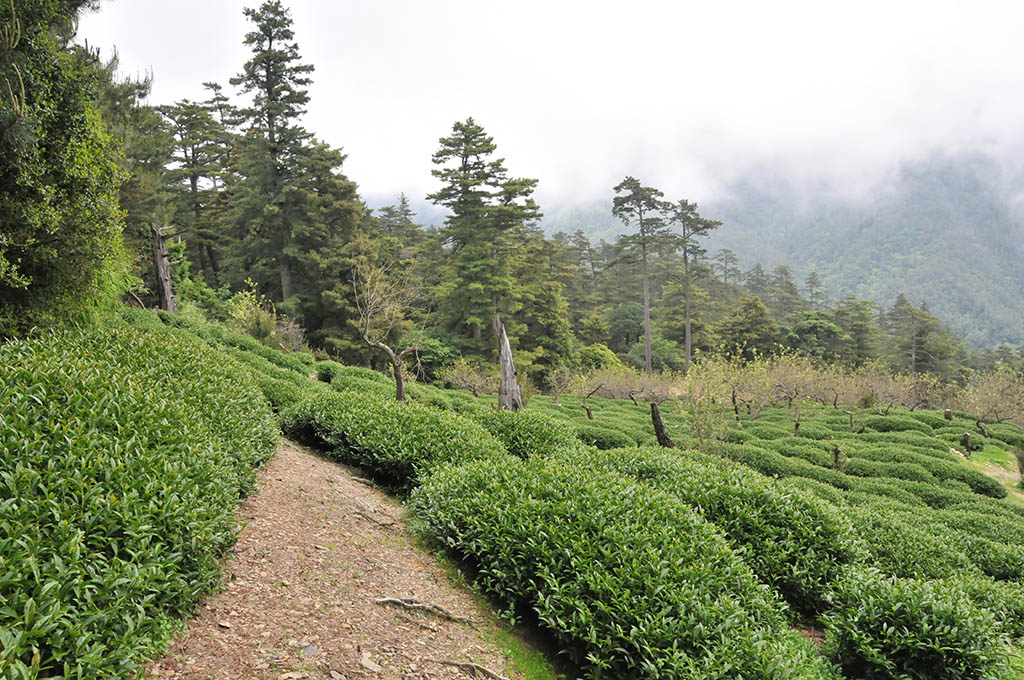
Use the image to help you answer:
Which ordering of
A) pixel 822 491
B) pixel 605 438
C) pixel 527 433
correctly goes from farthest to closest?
pixel 605 438, pixel 822 491, pixel 527 433

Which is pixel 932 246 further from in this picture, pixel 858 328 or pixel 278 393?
pixel 278 393

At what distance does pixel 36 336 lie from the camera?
221 inches

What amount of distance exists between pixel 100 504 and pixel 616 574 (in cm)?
382

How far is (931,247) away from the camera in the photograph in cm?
14088

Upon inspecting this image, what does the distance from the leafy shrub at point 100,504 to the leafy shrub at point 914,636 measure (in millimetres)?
5590

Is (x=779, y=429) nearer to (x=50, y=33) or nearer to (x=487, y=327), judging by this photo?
(x=487, y=327)

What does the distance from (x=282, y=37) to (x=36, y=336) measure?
25.7m

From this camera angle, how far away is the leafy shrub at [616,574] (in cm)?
368

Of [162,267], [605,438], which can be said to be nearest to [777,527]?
[605,438]

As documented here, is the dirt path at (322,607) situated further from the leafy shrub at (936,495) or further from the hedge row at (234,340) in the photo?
the leafy shrub at (936,495)

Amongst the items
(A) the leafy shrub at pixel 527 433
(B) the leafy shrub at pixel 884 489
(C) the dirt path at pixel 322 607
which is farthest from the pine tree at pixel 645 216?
(C) the dirt path at pixel 322 607

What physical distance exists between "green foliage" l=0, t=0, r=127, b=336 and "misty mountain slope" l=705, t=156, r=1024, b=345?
129133 mm

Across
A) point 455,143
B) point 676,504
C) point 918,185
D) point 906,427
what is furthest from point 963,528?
point 918,185

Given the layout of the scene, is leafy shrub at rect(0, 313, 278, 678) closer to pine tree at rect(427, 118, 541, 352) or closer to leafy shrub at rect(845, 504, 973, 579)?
leafy shrub at rect(845, 504, 973, 579)
